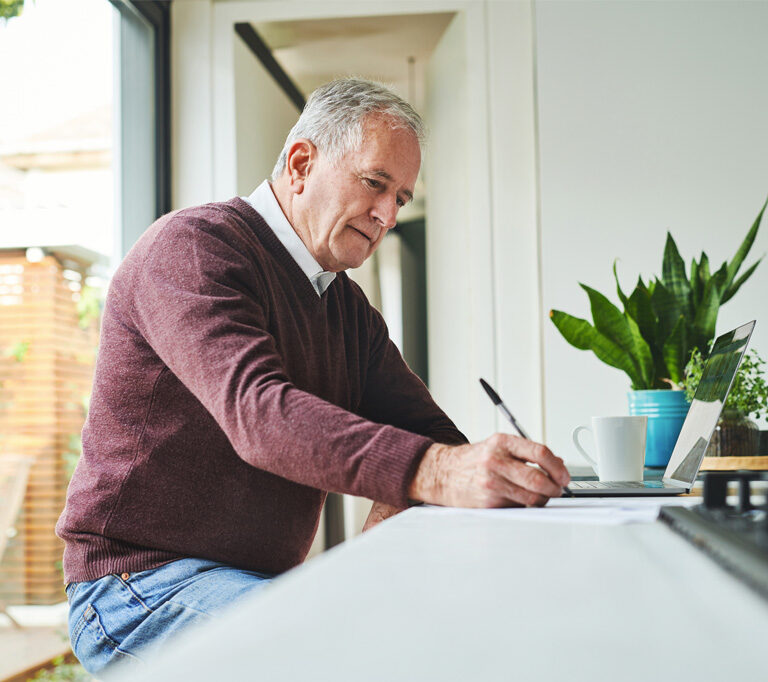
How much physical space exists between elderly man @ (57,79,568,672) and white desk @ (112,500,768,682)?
1.11 ft

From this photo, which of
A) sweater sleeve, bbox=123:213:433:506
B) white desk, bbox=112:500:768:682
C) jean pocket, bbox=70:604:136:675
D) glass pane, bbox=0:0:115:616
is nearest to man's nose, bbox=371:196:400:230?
sweater sleeve, bbox=123:213:433:506

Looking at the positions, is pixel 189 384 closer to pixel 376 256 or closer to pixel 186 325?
pixel 186 325

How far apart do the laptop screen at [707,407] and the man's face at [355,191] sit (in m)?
0.60

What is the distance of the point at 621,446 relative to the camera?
131 centimetres

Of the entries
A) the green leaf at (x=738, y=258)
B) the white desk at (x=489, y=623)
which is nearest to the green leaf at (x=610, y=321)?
the green leaf at (x=738, y=258)

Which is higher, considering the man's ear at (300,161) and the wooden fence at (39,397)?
the man's ear at (300,161)

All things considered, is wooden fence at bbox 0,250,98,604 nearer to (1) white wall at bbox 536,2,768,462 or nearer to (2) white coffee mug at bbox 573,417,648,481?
(1) white wall at bbox 536,2,768,462

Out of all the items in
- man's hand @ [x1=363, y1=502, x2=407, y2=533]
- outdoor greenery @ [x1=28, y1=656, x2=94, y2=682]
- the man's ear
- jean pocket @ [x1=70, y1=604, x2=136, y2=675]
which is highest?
the man's ear

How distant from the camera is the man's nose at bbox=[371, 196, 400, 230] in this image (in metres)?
1.50

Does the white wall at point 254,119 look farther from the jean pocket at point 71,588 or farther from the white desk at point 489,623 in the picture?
the white desk at point 489,623

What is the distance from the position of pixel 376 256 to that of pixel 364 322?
434cm

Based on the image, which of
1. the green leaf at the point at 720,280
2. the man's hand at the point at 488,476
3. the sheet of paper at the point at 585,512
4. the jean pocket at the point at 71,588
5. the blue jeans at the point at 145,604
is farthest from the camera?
the green leaf at the point at 720,280

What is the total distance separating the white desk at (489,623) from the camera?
283 mm

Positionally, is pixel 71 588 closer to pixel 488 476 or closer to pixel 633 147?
pixel 488 476
